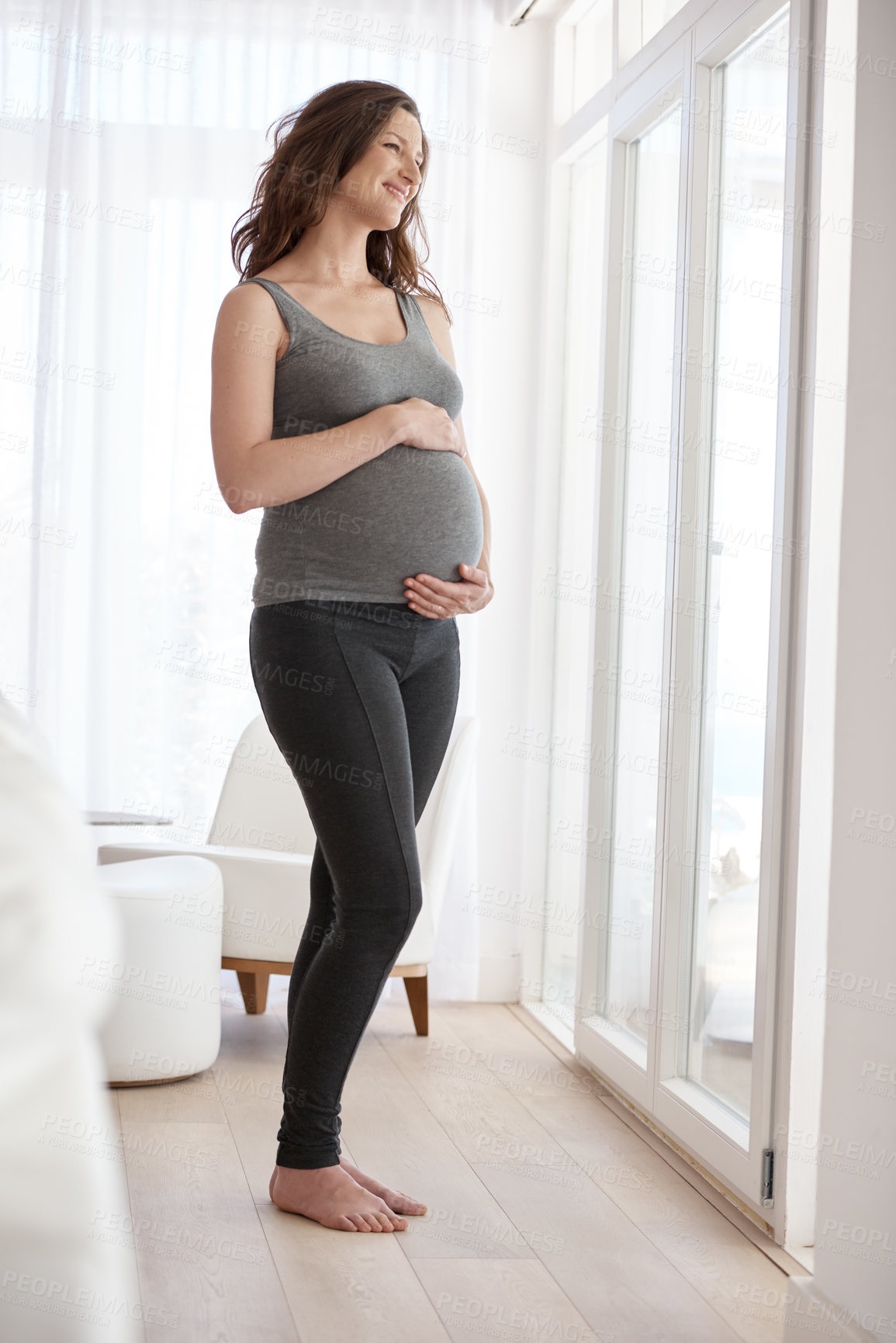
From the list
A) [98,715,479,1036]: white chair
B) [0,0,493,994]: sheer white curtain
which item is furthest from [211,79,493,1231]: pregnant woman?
[0,0,493,994]: sheer white curtain

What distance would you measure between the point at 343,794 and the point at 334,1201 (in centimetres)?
55

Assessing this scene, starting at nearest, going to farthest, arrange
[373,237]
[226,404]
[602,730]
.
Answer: [226,404]
[373,237]
[602,730]

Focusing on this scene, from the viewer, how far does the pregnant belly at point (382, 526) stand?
1.63 meters

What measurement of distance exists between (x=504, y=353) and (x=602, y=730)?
4.07 ft

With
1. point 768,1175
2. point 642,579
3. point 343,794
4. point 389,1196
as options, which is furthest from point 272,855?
point 768,1175

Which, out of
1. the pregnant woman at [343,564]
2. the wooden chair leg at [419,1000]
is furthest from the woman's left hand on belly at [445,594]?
the wooden chair leg at [419,1000]

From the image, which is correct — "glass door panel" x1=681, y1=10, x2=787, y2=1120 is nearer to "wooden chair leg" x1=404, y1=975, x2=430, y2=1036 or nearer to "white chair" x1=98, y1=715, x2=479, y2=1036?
"white chair" x1=98, y1=715, x2=479, y2=1036

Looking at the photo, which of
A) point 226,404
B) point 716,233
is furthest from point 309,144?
point 716,233

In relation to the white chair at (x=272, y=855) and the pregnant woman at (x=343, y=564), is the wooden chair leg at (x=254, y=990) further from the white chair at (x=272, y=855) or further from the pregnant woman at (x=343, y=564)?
the pregnant woman at (x=343, y=564)

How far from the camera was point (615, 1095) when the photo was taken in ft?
7.91

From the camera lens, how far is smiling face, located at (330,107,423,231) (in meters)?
1.70

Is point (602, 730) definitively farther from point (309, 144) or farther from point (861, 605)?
point (309, 144)

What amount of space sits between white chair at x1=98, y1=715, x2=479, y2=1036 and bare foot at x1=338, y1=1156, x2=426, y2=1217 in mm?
764

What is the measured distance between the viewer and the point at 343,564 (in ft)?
5.33
